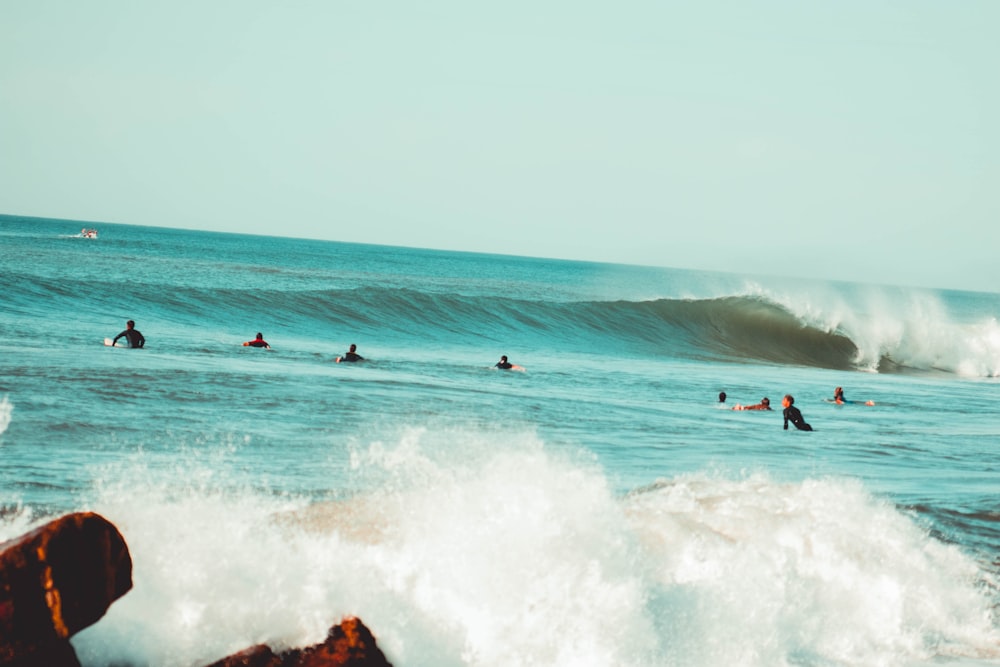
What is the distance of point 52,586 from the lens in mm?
4156

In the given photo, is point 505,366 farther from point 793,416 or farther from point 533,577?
point 533,577

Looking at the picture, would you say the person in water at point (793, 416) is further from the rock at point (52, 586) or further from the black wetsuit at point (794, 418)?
the rock at point (52, 586)

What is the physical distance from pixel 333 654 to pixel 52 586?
145cm

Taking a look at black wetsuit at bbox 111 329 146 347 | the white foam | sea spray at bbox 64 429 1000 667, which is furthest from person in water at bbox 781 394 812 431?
the white foam

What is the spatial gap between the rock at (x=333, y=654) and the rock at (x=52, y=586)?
867 mm

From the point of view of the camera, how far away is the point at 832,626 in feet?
22.5

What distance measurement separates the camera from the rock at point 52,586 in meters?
4.09

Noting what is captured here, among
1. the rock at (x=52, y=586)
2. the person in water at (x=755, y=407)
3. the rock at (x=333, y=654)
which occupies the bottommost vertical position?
the rock at (x=333, y=654)

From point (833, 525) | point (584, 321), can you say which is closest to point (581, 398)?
point (833, 525)

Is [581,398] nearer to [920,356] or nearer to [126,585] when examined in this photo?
[126,585]

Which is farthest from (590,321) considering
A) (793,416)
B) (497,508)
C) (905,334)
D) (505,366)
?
(497,508)

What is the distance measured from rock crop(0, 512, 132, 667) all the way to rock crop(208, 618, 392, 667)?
867 millimetres

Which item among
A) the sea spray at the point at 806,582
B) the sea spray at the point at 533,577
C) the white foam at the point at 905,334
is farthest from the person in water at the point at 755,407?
the white foam at the point at 905,334

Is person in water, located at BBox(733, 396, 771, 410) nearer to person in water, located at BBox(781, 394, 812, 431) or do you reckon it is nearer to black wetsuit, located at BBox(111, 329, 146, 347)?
person in water, located at BBox(781, 394, 812, 431)
